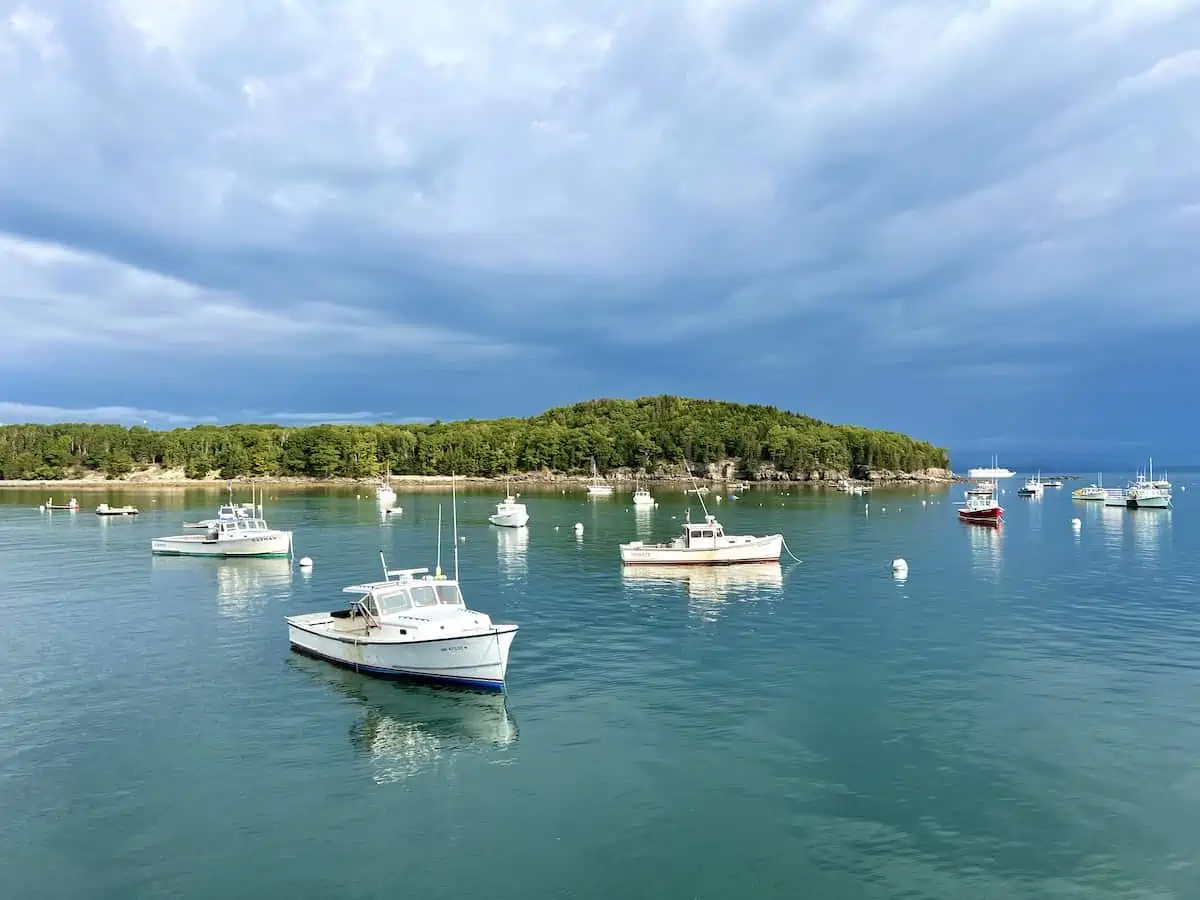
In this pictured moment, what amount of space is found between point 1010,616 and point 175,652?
52355 mm

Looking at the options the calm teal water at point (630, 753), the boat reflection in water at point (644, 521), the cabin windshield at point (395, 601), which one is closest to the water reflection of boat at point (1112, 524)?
the calm teal water at point (630, 753)

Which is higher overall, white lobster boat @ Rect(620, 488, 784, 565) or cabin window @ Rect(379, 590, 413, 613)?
cabin window @ Rect(379, 590, 413, 613)

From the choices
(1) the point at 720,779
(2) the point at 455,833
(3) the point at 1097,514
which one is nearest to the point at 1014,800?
(1) the point at 720,779

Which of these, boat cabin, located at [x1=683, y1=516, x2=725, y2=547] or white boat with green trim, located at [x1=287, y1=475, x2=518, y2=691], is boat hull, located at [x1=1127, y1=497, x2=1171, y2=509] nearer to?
boat cabin, located at [x1=683, y1=516, x2=725, y2=547]

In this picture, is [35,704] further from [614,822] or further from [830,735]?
[830,735]

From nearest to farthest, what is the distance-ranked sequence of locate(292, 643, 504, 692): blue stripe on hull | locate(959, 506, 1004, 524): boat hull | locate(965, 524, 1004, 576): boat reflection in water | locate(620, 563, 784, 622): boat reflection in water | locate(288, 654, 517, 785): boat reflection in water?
1. locate(288, 654, 517, 785): boat reflection in water
2. locate(292, 643, 504, 692): blue stripe on hull
3. locate(620, 563, 784, 622): boat reflection in water
4. locate(965, 524, 1004, 576): boat reflection in water
5. locate(959, 506, 1004, 524): boat hull

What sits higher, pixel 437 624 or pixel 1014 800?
pixel 437 624

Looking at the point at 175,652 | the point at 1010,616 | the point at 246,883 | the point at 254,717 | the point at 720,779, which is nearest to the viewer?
the point at 246,883

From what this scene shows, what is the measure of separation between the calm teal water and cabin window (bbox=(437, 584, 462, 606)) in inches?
189

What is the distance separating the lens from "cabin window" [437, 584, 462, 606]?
129ft

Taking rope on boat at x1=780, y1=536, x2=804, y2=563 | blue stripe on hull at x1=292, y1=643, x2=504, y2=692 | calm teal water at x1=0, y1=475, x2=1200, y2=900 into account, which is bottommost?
calm teal water at x1=0, y1=475, x2=1200, y2=900

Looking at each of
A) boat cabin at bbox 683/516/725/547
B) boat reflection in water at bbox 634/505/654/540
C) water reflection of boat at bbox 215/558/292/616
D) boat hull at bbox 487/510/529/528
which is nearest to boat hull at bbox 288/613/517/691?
water reflection of boat at bbox 215/558/292/616

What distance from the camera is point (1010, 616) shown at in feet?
176

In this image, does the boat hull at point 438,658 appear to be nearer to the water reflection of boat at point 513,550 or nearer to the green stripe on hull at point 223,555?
the water reflection of boat at point 513,550
